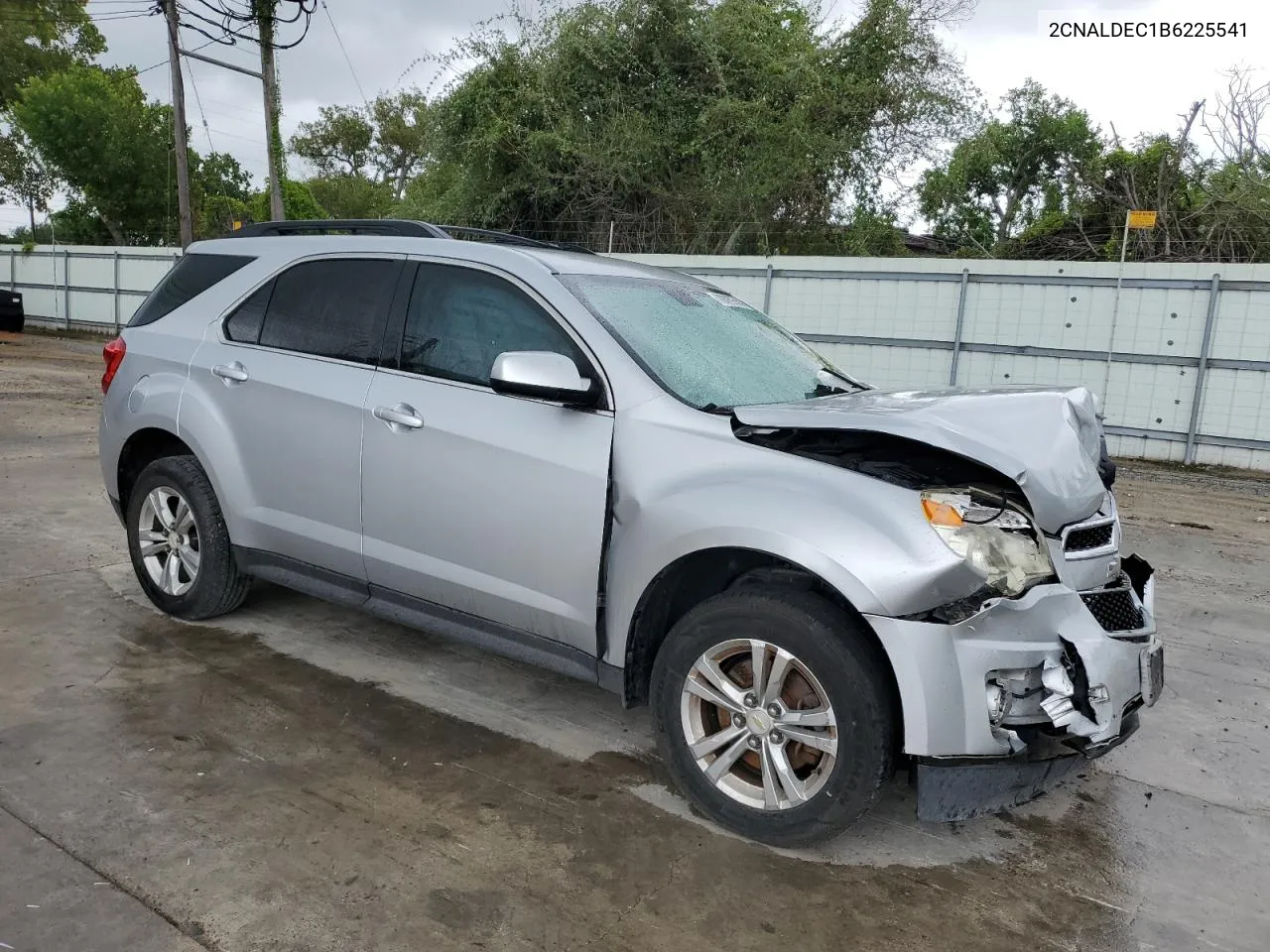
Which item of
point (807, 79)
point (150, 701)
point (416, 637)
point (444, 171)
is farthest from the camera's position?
point (444, 171)

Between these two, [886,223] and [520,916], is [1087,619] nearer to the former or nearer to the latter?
[520,916]

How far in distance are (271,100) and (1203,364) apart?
→ 19.2 m

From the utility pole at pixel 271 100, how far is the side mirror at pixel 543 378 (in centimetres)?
1984

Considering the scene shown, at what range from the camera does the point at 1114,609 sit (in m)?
2.98

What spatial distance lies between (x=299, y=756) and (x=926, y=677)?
83.6 inches

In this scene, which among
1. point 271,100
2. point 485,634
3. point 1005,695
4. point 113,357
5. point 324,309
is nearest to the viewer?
point 1005,695

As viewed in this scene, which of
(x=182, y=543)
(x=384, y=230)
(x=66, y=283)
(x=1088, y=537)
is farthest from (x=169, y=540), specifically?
(x=66, y=283)

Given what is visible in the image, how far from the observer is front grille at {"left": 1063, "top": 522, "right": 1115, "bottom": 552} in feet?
9.55

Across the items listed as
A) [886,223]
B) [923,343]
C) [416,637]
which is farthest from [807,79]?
[416,637]

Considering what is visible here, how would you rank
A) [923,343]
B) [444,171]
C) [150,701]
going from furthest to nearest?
1. [444,171]
2. [923,343]
3. [150,701]

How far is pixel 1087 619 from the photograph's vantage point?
2.77m

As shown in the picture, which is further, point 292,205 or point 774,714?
point 292,205

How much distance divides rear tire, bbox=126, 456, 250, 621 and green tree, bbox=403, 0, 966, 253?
14513 mm

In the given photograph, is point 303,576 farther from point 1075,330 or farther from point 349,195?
point 349,195
